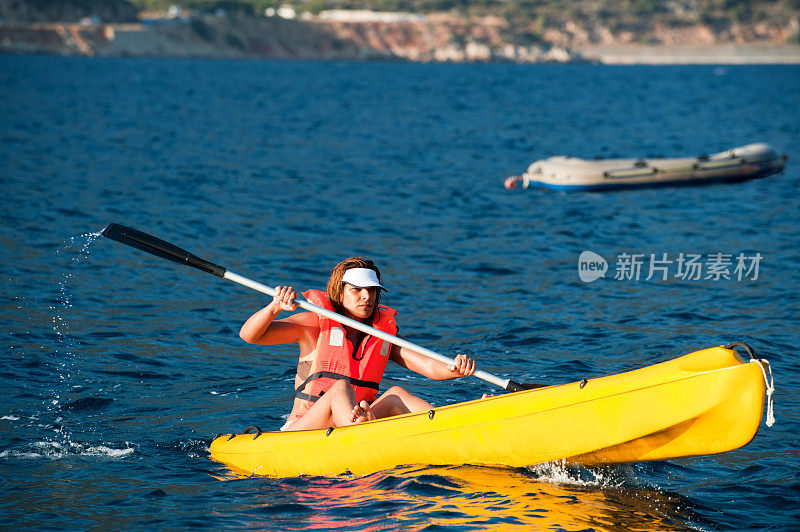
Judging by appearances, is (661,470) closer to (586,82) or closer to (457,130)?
(457,130)

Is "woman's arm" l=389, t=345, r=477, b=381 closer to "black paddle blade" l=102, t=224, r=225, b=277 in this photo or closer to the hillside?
"black paddle blade" l=102, t=224, r=225, b=277

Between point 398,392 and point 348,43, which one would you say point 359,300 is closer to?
point 398,392

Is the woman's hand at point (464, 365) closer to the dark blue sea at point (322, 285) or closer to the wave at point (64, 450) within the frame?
the dark blue sea at point (322, 285)

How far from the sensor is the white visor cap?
21.7ft

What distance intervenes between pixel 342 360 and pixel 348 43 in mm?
124977

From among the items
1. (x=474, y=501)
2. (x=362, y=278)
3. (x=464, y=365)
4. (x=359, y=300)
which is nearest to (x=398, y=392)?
(x=464, y=365)

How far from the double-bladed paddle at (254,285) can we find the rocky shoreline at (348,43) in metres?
98.0

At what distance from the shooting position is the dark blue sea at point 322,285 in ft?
21.1

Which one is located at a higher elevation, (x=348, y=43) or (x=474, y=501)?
(x=348, y=43)

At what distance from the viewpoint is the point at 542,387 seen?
6355 mm

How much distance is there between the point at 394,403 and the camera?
22.5 ft

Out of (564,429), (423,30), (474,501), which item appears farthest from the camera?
(423,30)

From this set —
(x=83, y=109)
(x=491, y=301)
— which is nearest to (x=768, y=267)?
(x=491, y=301)

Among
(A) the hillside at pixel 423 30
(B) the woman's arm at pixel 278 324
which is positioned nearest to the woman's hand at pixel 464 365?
(B) the woman's arm at pixel 278 324
